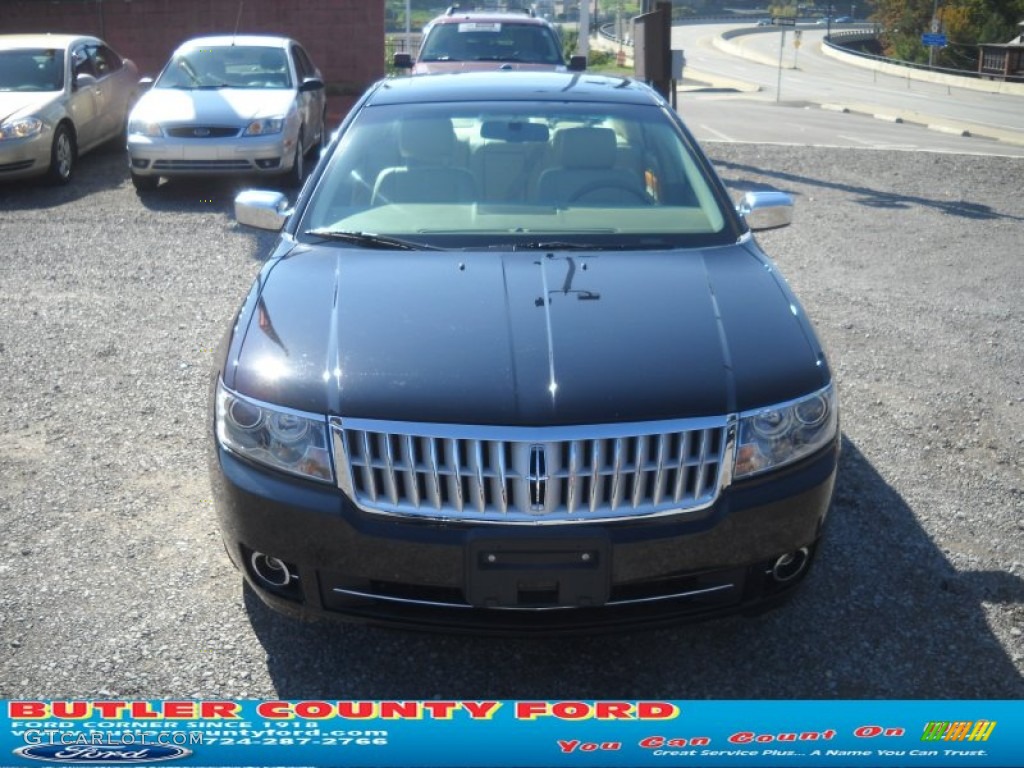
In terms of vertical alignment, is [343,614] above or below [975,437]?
above

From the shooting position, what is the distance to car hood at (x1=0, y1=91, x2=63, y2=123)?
36.9 ft

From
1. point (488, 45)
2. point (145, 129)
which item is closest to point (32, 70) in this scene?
point (145, 129)

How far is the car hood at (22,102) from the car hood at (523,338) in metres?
8.47

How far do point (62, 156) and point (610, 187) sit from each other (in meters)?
8.86

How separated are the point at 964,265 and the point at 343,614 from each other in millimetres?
7108

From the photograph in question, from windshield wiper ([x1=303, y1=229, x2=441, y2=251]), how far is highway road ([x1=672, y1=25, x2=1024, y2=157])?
1348 centimetres

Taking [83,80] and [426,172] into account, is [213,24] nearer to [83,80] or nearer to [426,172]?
[83,80]

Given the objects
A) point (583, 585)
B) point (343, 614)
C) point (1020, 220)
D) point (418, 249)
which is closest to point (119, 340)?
point (418, 249)

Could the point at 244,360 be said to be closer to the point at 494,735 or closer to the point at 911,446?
the point at 494,735

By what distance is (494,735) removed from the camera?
8.88 ft

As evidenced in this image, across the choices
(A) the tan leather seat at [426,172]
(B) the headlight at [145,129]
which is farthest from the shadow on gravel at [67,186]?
(A) the tan leather seat at [426,172]

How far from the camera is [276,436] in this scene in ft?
10.6

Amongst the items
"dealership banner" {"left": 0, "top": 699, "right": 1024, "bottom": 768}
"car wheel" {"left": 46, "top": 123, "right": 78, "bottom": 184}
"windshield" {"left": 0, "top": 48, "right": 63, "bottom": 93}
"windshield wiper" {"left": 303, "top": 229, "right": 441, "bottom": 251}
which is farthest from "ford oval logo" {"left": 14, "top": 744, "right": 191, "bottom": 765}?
"windshield" {"left": 0, "top": 48, "right": 63, "bottom": 93}

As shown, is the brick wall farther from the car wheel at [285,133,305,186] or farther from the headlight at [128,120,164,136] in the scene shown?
the headlight at [128,120,164,136]
